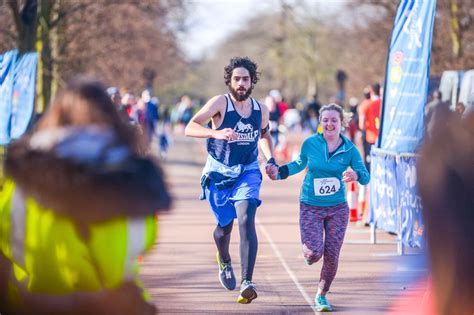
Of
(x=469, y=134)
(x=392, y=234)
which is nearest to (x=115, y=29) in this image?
(x=392, y=234)

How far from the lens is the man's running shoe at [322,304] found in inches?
342

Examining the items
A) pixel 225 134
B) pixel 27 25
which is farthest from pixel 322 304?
pixel 27 25

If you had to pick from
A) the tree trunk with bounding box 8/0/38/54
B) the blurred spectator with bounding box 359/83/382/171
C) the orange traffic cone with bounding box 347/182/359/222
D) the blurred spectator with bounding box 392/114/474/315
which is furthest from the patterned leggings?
the tree trunk with bounding box 8/0/38/54

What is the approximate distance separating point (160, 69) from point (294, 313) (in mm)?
48465

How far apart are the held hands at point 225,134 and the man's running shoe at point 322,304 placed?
133 centimetres

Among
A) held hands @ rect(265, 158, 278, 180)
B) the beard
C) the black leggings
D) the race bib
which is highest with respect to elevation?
the beard

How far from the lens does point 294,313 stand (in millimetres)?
8555

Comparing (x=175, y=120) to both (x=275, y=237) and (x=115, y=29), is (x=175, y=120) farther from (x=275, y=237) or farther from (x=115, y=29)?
(x=275, y=237)

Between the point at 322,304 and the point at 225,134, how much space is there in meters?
1.43

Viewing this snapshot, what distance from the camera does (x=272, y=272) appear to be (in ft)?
35.7

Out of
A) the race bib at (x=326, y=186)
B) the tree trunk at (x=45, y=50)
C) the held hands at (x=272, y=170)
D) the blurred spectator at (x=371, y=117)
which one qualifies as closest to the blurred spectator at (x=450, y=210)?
the race bib at (x=326, y=186)

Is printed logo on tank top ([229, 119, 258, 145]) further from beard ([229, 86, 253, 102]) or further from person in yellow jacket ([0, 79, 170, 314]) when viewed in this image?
person in yellow jacket ([0, 79, 170, 314])

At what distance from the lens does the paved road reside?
353 inches

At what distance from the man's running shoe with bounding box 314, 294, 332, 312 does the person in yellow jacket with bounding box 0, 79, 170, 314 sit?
14.6 feet
